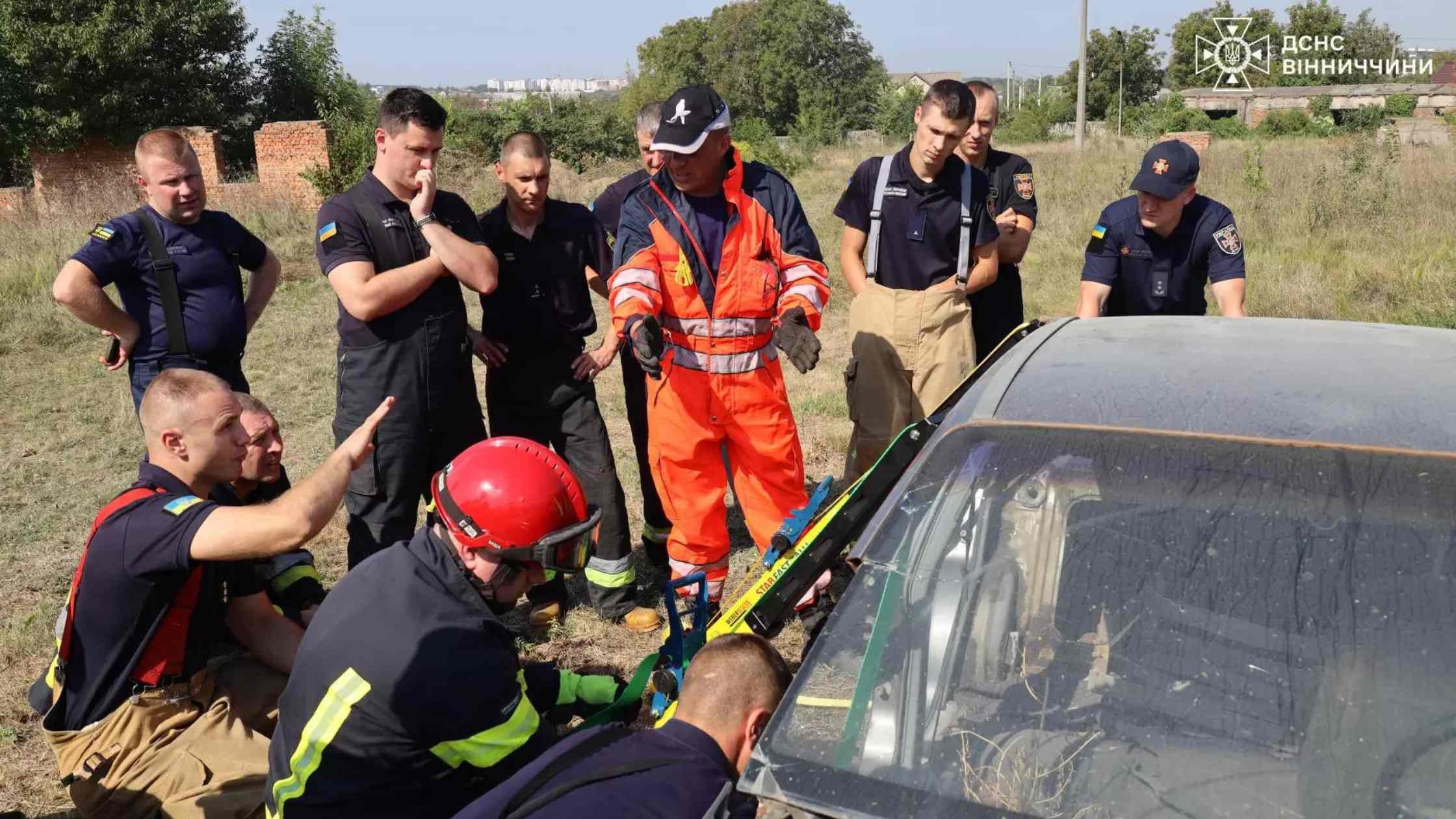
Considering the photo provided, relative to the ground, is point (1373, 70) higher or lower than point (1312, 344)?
higher

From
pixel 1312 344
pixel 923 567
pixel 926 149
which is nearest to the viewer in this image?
pixel 923 567

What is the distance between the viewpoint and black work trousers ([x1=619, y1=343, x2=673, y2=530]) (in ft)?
15.4

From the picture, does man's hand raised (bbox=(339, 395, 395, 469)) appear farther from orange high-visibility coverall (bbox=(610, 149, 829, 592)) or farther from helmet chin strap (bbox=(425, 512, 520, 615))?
orange high-visibility coverall (bbox=(610, 149, 829, 592))

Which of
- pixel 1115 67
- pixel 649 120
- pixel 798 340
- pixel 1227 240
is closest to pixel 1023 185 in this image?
pixel 1227 240

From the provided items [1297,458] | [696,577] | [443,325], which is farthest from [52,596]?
[1297,458]

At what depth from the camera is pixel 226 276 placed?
14.0 ft

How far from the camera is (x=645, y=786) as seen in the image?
1.66 m

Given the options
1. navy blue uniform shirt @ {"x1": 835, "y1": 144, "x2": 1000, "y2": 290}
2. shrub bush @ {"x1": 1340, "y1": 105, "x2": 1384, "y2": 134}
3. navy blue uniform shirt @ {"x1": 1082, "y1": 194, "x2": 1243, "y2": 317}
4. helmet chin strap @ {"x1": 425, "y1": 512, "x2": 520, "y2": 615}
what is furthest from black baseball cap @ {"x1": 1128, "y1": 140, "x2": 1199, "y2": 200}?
shrub bush @ {"x1": 1340, "y1": 105, "x2": 1384, "y2": 134}

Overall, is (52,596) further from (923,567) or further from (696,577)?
(923,567)

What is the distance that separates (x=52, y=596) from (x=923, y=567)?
14.1 ft

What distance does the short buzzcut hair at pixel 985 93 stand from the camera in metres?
5.13

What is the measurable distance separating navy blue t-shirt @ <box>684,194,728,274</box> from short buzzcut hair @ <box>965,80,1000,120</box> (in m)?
1.84

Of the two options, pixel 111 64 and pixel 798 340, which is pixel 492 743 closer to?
pixel 798 340

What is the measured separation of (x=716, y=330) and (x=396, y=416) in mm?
1166
